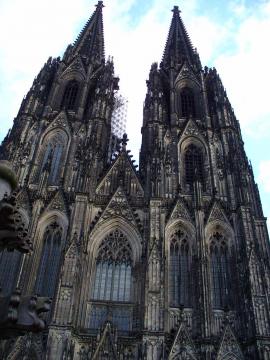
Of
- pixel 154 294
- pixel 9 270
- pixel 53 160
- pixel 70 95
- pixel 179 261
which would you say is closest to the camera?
pixel 154 294

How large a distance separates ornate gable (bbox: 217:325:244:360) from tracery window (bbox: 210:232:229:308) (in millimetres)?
1625

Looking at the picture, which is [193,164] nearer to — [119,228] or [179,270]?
[119,228]

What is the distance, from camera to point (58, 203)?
21844 mm

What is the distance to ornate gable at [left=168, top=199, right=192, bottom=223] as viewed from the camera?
2153cm

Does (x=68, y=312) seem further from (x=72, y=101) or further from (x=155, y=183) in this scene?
(x=72, y=101)

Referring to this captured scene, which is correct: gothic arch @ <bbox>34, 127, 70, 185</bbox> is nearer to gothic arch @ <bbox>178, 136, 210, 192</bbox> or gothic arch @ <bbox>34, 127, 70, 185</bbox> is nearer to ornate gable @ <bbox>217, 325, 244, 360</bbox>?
gothic arch @ <bbox>178, 136, 210, 192</bbox>

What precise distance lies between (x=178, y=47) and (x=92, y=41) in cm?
778

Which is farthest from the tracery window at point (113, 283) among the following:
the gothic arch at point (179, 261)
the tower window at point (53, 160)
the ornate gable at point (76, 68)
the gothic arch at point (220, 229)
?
the ornate gable at point (76, 68)

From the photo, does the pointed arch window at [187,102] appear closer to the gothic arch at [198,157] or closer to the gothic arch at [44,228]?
the gothic arch at [198,157]

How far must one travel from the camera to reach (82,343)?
56.1ft

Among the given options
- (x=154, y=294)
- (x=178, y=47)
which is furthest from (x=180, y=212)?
(x=178, y=47)

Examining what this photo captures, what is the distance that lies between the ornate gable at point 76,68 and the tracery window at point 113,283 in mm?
15463

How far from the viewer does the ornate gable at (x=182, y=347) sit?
1672cm

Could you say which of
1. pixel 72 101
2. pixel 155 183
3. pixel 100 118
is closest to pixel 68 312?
pixel 155 183
